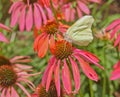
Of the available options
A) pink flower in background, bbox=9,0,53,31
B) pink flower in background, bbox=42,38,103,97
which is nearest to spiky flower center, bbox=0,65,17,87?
pink flower in background, bbox=9,0,53,31

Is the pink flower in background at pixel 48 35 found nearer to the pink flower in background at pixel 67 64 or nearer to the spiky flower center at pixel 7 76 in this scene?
the pink flower in background at pixel 67 64

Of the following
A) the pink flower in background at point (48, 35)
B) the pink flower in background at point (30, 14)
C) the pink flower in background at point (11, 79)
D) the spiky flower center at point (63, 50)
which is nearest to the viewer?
the spiky flower center at point (63, 50)

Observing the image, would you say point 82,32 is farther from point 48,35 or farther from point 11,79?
point 11,79

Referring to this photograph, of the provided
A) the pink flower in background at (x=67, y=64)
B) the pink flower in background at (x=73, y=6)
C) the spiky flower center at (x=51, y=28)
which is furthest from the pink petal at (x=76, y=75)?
the pink flower in background at (x=73, y=6)

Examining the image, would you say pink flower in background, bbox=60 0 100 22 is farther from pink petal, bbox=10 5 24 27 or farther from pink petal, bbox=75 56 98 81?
pink petal, bbox=75 56 98 81

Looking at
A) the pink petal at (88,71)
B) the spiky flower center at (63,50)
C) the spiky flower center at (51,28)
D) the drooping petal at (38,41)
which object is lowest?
the pink petal at (88,71)

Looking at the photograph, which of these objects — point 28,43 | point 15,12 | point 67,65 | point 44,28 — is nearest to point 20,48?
point 28,43

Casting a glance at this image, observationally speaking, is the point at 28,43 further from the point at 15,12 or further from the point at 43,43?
the point at 43,43
